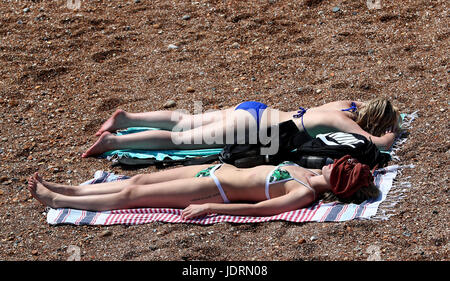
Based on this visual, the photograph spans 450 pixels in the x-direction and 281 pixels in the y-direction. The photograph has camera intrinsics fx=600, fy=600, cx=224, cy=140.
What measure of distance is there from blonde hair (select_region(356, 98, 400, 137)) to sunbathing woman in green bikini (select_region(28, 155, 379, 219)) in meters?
0.76

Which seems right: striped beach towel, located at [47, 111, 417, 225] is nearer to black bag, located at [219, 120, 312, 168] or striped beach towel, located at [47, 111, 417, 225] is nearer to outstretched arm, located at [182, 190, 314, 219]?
outstretched arm, located at [182, 190, 314, 219]

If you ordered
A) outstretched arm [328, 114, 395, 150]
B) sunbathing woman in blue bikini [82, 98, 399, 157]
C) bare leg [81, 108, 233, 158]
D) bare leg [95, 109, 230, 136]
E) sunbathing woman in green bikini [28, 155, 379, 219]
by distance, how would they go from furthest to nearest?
bare leg [95, 109, 230, 136] < bare leg [81, 108, 233, 158] < sunbathing woman in blue bikini [82, 98, 399, 157] < outstretched arm [328, 114, 395, 150] < sunbathing woman in green bikini [28, 155, 379, 219]

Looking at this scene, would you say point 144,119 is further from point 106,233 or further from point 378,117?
point 378,117

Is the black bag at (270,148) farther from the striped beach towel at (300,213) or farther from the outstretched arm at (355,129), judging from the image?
the striped beach towel at (300,213)

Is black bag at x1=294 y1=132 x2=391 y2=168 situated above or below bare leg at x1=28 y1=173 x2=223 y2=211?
above

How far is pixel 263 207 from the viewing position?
406cm

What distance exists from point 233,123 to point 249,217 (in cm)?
96

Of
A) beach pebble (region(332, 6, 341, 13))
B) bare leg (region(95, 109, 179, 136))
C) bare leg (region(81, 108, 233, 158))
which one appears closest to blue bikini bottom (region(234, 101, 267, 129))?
bare leg (region(81, 108, 233, 158))

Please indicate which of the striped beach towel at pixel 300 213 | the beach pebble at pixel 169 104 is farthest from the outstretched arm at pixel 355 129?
the beach pebble at pixel 169 104

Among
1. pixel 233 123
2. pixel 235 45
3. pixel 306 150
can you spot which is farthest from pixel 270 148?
pixel 235 45

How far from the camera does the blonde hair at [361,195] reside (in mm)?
4125

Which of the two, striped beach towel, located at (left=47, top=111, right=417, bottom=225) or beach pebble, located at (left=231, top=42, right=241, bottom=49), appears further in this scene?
beach pebble, located at (left=231, top=42, right=241, bottom=49)

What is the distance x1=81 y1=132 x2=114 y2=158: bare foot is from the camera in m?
5.05
